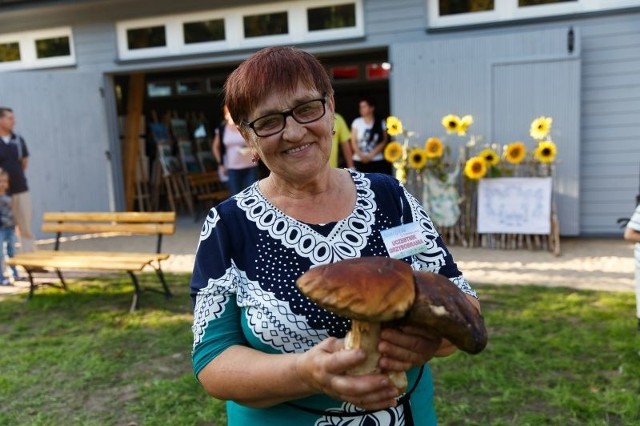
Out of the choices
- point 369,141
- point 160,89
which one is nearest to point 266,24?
point 369,141

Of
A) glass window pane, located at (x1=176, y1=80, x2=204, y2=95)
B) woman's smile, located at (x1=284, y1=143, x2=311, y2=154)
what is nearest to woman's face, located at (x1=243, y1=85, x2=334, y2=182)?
woman's smile, located at (x1=284, y1=143, x2=311, y2=154)

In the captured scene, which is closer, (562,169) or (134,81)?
(562,169)

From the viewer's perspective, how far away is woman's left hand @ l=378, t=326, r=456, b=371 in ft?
3.58

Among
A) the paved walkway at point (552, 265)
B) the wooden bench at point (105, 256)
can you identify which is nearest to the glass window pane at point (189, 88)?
the paved walkway at point (552, 265)

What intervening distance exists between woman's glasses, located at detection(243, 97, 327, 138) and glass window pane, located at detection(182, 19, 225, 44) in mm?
8554

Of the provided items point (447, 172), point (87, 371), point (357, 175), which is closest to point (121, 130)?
point (447, 172)

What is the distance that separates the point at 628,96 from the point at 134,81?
8.76 m

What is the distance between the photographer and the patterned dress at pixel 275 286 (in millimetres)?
1434

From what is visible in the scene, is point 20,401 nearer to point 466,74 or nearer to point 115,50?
point 466,74

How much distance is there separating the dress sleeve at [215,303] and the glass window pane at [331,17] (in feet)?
26.1

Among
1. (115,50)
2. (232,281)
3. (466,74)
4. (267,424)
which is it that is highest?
(115,50)

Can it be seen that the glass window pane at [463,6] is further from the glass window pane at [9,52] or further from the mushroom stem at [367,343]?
the mushroom stem at [367,343]

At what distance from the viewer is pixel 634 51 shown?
773 centimetres

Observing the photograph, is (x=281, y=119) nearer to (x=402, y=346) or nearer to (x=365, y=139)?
(x=402, y=346)
